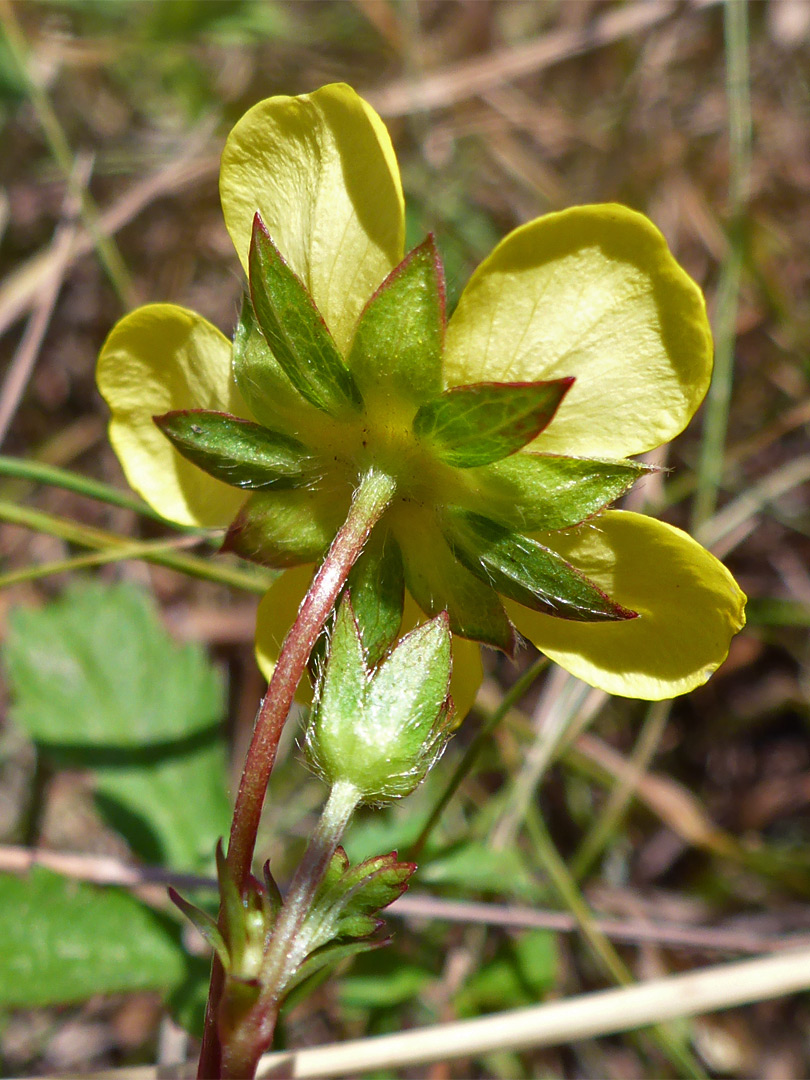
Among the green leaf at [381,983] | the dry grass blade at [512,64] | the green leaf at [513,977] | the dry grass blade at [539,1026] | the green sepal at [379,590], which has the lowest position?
the green leaf at [513,977]

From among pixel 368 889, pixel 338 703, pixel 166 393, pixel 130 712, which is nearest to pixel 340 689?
pixel 338 703

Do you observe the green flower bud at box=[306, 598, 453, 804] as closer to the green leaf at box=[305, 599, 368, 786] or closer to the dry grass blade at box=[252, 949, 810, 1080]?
the green leaf at box=[305, 599, 368, 786]

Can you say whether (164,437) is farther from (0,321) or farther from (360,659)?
(0,321)

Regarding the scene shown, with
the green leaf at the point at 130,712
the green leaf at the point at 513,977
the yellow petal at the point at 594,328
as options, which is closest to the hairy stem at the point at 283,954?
the yellow petal at the point at 594,328

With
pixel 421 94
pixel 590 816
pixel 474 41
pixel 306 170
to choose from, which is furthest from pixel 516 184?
pixel 306 170

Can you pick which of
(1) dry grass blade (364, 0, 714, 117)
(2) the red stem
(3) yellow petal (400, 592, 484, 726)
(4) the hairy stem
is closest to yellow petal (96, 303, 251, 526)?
(2) the red stem

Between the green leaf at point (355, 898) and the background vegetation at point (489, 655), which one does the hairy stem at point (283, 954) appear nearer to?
the green leaf at point (355, 898)
